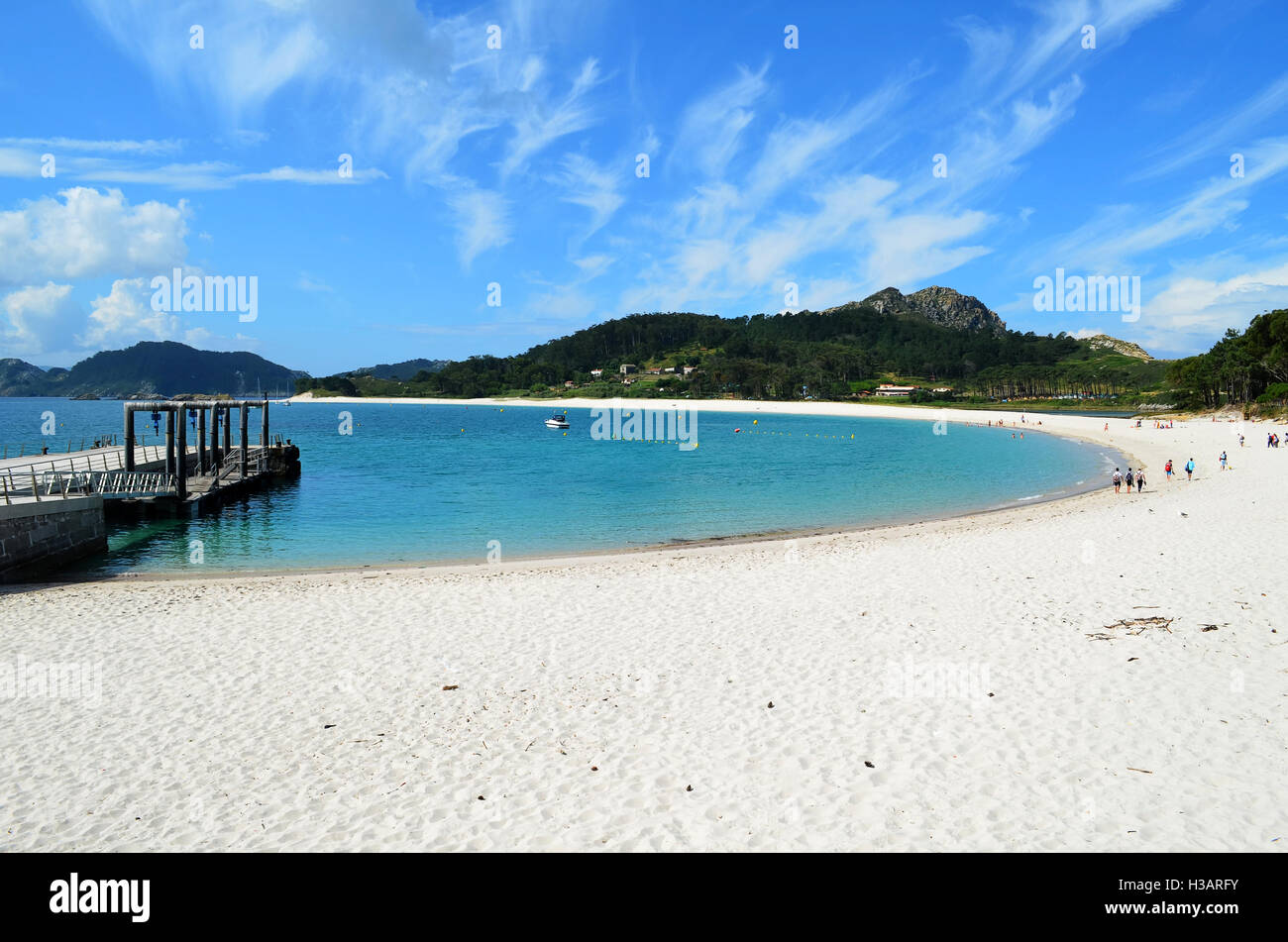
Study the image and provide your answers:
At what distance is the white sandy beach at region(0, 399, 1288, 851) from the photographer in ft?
19.2

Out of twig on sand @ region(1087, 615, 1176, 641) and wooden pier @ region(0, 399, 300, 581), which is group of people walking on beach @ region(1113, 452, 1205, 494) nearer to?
twig on sand @ region(1087, 615, 1176, 641)

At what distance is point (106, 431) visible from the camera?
3275 inches

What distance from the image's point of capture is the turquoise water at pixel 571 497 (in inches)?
847

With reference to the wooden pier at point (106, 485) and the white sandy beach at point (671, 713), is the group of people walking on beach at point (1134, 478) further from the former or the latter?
the wooden pier at point (106, 485)

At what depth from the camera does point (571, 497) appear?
106 ft

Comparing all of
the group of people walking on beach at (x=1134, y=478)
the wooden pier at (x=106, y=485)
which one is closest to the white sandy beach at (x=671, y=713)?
Result: the wooden pier at (x=106, y=485)

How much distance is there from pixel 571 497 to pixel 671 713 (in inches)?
969

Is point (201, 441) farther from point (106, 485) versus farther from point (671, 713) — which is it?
point (671, 713)

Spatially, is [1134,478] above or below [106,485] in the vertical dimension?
below

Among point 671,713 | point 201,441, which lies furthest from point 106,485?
point 671,713

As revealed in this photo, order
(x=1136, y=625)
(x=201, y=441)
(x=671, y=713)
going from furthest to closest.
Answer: (x=201, y=441), (x=1136, y=625), (x=671, y=713)
